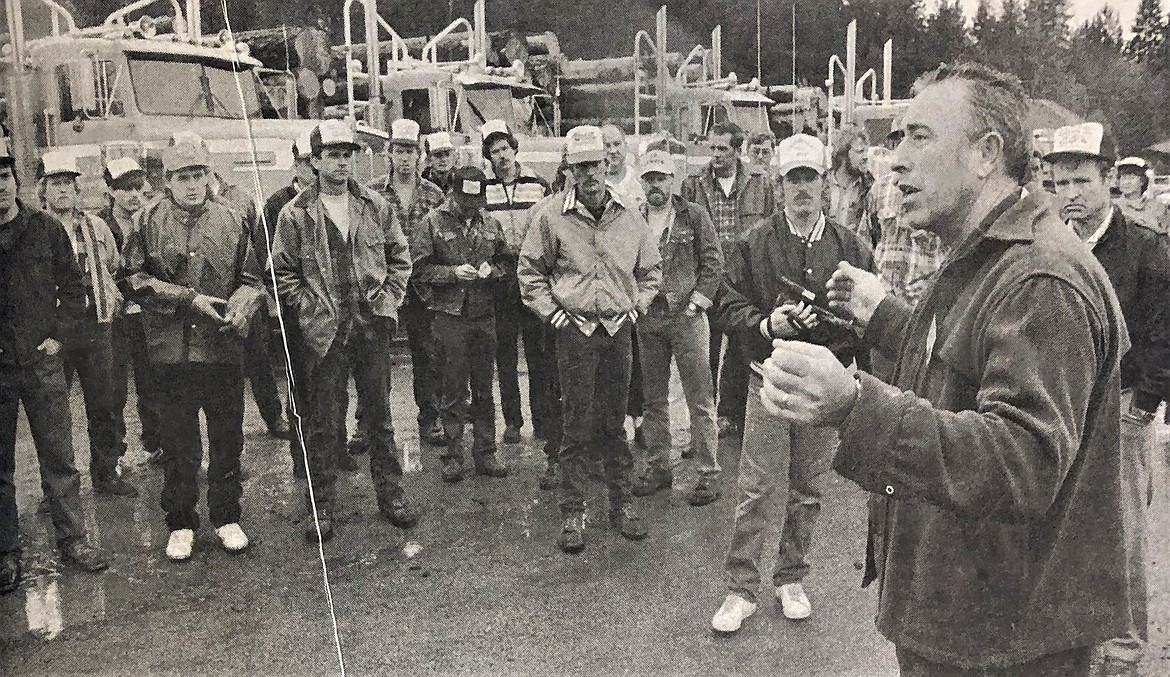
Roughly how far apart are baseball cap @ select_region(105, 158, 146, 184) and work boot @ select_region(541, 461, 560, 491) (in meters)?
1.41

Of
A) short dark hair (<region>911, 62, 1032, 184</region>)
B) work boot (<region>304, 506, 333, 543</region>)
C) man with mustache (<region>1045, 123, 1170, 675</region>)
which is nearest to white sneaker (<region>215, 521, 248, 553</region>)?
work boot (<region>304, 506, 333, 543</region>)

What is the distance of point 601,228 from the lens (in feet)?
9.55

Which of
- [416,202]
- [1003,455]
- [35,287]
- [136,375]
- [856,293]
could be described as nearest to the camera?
[1003,455]

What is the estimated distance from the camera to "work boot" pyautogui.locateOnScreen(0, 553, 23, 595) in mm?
2342

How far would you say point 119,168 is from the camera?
2348 millimetres

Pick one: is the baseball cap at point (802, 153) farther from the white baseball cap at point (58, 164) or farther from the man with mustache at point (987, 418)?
the white baseball cap at point (58, 164)

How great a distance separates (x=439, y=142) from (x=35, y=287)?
1.14 metres

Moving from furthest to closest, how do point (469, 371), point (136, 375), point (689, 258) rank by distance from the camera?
point (469, 371)
point (689, 258)
point (136, 375)

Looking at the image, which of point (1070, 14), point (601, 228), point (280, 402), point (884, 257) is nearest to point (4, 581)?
point (280, 402)

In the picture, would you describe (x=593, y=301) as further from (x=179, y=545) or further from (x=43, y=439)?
(x=43, y=439)

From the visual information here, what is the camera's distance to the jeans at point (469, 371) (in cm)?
302

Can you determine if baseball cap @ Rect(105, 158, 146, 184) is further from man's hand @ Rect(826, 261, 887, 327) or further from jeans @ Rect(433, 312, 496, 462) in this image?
man's hand @ Rect(826, 261, 887, 327)

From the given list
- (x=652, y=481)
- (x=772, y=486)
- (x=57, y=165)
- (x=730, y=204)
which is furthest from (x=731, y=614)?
(x=57, y=165)

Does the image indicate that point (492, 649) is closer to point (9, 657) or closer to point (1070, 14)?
point (9, 657)
